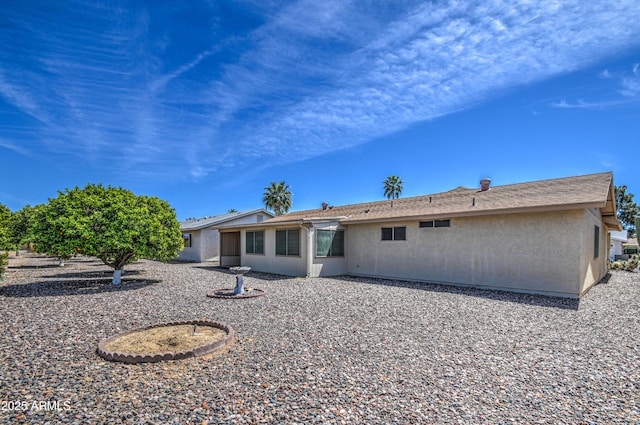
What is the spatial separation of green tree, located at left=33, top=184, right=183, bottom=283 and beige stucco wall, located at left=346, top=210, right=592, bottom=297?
807 centimetres

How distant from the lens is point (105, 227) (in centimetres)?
945

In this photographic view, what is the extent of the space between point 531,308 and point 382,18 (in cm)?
831

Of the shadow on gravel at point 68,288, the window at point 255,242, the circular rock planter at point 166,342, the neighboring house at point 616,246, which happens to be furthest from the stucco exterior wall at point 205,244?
the neighboring house at point 616,246

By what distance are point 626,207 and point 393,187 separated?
33999 millimetres

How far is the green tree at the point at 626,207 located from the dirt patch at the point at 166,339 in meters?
57.7

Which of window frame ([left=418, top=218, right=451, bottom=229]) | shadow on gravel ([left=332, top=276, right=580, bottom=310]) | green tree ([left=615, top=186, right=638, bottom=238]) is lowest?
shadow on gravel ([left=332, top=276, right=580, bottom=310])

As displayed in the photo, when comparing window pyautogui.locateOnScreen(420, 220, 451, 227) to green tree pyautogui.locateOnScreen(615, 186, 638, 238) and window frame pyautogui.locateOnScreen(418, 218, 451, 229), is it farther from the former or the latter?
green tree pyautogui.locateOnScreen(615, 186, 638, 238)

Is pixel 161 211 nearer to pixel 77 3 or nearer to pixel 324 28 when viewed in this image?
pixel 77 3

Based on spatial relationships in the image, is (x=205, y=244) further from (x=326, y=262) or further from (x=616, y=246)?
(x=616, y=246)

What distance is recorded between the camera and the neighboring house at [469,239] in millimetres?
8617

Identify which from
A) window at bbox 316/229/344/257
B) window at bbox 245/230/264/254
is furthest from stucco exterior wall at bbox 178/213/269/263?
window at bbox 316/229/344/257

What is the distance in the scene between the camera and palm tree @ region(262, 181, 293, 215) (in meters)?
37.6

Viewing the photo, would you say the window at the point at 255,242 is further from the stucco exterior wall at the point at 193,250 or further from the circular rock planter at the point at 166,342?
the circular rock planter at the point at 166,342

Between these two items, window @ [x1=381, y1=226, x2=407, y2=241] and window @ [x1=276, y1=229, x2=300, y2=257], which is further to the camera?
window @ [x1=276, y1=229, x2=300, y2=257]
